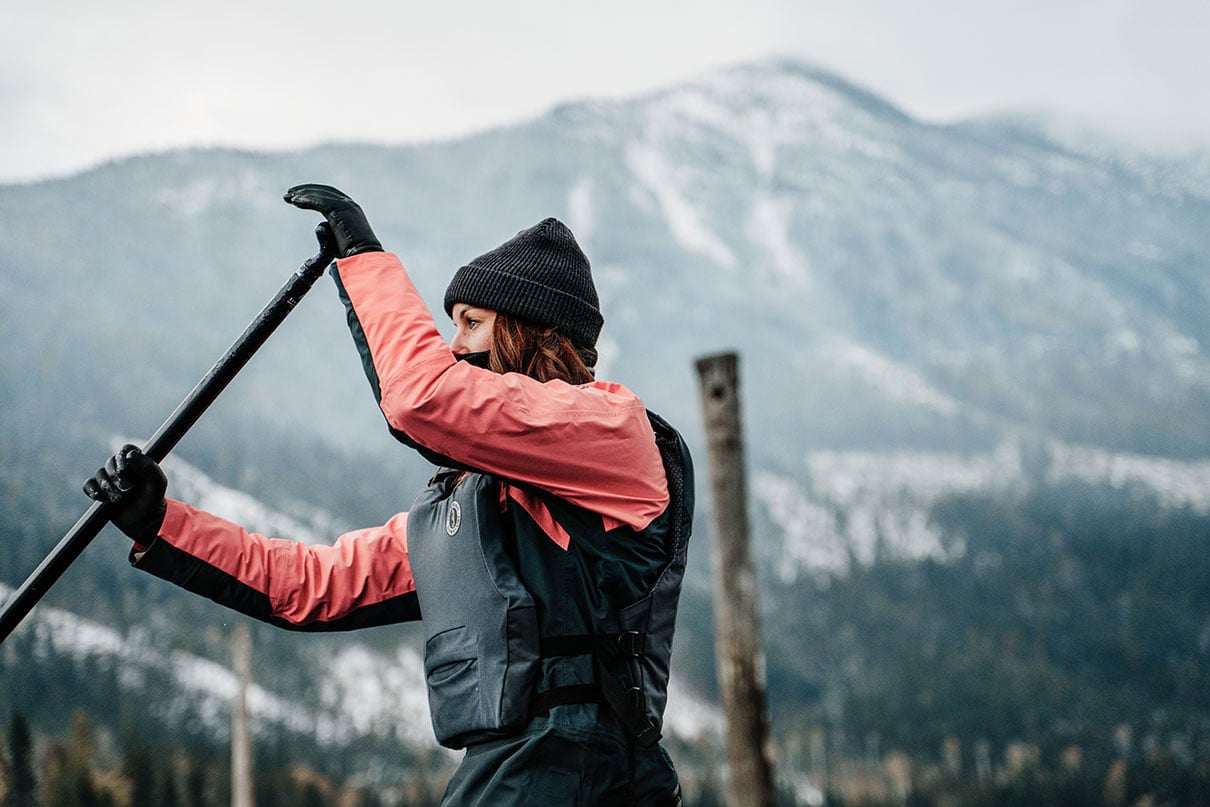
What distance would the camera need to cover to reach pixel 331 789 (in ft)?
34.6

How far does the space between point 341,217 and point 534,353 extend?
0.45 meters

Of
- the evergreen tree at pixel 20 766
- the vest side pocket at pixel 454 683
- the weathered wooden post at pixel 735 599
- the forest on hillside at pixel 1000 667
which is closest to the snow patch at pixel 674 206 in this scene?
the forest on hillside at pixel 1000 667

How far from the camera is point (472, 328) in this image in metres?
2.21

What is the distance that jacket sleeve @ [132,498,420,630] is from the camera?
2.19m

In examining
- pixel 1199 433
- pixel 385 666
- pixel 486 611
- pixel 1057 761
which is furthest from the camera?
pixel 1199 433

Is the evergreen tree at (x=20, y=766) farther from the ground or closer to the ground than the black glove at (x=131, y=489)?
closer to the ground

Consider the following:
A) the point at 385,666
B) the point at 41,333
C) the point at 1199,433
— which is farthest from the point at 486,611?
the point at 1199,433

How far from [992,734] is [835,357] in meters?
63.7

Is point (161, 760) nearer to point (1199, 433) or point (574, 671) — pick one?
point (574, 671)

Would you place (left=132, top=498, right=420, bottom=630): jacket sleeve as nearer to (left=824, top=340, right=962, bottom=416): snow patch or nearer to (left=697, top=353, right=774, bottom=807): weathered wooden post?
(left=697, top=353, right=774, bottom=807): weathered wooden post

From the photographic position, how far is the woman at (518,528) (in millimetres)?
1834

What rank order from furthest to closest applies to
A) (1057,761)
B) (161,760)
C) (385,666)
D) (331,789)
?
(1057,761)
(385,666)
(331,789)
(161,760)

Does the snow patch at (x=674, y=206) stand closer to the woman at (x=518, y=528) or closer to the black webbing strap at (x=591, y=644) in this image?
the woman at (x=518, y=528)

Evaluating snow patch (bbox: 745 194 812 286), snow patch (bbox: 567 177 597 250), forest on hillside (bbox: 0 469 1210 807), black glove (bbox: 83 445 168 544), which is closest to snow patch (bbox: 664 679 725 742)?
forest on hillside (bbox: 0 469 1210 807)
